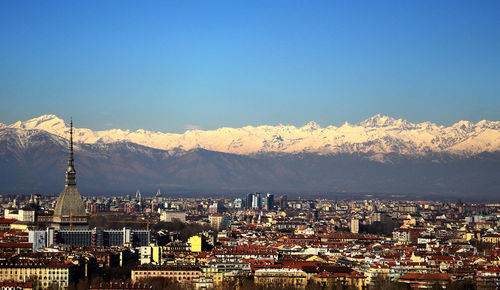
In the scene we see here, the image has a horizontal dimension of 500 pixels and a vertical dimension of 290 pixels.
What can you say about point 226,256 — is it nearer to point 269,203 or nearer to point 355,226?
point 355,226

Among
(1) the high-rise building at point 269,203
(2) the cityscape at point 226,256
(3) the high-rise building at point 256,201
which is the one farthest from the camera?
(3) the high-rise building at point 256,201

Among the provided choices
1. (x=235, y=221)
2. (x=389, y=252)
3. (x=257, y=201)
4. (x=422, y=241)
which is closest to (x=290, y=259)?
(x=389, y=252)

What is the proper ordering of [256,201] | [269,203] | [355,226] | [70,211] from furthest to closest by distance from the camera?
[256,201]
[269,203]
[355,226]
[70,211]

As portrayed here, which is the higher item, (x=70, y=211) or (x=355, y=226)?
(x=70, y=211)

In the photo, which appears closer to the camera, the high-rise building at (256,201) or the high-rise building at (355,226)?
the high-rise building at (355,226)

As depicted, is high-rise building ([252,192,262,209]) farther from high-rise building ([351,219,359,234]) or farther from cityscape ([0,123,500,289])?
cityscape ([0,123,500,289])

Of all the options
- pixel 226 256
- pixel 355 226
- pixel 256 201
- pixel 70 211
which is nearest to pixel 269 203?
pixel 256 201

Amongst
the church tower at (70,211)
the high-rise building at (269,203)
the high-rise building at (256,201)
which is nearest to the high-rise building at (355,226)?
the church tower at (70,211)

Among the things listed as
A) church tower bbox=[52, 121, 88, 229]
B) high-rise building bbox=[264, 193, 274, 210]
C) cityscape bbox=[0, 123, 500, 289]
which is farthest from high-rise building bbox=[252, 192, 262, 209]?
church tower bbox=[52, 121, 88, 229]

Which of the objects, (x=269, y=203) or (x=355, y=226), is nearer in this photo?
(x=355, y=226)

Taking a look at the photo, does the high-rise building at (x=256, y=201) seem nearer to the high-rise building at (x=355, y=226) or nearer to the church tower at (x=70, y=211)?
the high-rise building at (x=355, y=226)

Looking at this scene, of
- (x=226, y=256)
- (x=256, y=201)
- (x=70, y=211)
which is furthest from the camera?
(x=256, y=201)
